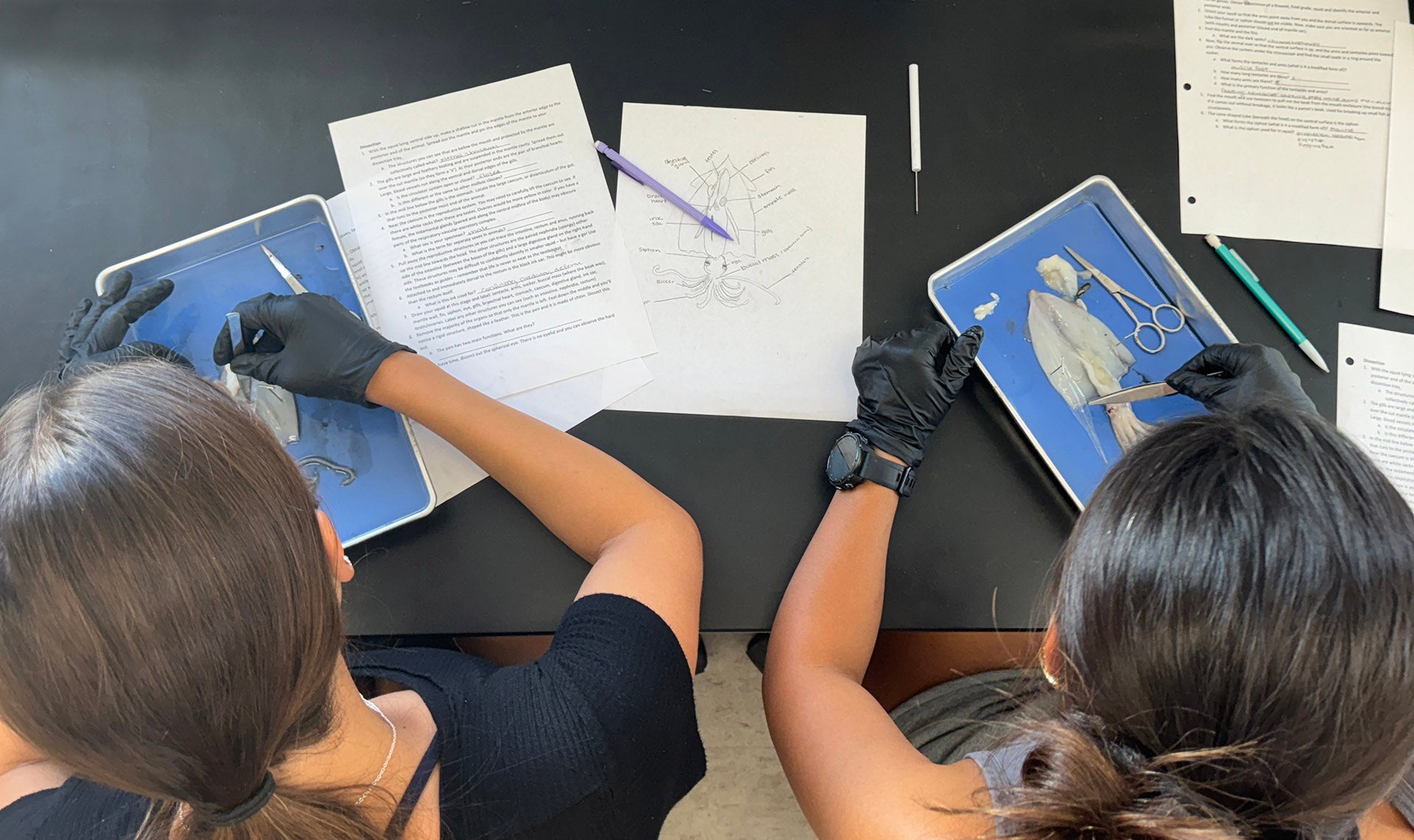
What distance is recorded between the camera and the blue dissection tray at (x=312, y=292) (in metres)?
0.73

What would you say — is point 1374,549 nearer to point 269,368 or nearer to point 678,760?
point 678,760

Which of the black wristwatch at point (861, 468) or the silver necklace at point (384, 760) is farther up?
the black wristwatch at point (861, 468)

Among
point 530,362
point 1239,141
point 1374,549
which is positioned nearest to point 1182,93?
point 1239,141

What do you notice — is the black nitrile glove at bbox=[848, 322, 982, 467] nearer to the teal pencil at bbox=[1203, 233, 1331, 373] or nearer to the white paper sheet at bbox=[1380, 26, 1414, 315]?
the teal pencil at bbox=[1203, 233, 1331, 373]

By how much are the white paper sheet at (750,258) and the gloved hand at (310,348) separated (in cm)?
24

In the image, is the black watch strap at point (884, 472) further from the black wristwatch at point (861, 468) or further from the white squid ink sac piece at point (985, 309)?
the white squid ink sac piece at point (985, 309)

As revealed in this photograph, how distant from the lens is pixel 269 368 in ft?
2.37

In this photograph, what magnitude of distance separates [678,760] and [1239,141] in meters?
0.80

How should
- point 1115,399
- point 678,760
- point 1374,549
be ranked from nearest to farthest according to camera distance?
point 1374,549, point 678,760, point 1115,399

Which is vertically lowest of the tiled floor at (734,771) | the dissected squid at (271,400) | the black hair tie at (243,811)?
the tiled floor at (734,771)

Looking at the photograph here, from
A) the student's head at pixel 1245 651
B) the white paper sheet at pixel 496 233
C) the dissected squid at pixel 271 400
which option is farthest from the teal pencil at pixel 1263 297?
the dissected squid at pixel 271 400

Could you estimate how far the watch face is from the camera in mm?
712

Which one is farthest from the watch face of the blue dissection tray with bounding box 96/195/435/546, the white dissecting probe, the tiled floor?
the tiled floor

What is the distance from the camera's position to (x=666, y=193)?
792mm
